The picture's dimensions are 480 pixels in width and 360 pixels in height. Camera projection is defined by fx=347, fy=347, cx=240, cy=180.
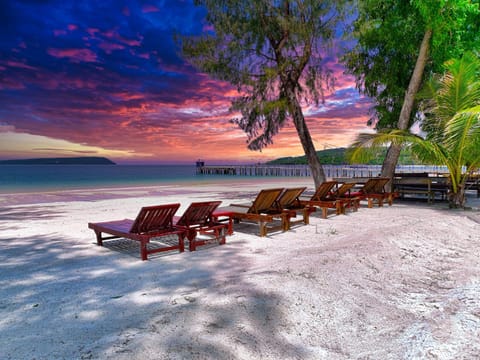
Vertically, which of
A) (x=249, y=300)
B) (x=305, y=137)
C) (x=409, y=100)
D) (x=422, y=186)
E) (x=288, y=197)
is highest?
(x=409, y=100)

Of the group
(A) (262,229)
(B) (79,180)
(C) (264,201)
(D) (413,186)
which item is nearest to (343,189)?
(C) (264,201)

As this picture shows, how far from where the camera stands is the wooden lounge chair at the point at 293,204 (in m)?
8.05

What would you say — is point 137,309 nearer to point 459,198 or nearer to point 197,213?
point 197,213

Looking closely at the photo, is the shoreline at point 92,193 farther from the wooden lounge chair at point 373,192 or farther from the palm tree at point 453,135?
the palm tree at point 453,135

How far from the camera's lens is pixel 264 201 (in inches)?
298

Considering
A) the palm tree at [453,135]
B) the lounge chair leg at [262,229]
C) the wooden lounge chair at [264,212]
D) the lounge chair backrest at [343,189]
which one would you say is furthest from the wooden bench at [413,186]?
the lounge chair leg at [262,229]

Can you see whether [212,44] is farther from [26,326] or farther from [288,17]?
[26,326]

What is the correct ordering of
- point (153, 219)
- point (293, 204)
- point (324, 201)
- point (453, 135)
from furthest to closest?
point (324, 201) < point (453, 135) < point (293, 204) < point (153, 219)

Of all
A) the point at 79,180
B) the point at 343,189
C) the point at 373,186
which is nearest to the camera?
the point at 343,189

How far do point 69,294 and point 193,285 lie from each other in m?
1.45

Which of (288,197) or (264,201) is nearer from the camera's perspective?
(264,201)

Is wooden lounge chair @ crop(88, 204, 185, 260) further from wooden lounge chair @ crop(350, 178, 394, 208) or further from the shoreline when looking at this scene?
the shoreline

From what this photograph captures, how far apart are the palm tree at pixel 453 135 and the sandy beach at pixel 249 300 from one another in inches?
173

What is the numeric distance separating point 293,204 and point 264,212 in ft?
3.81
